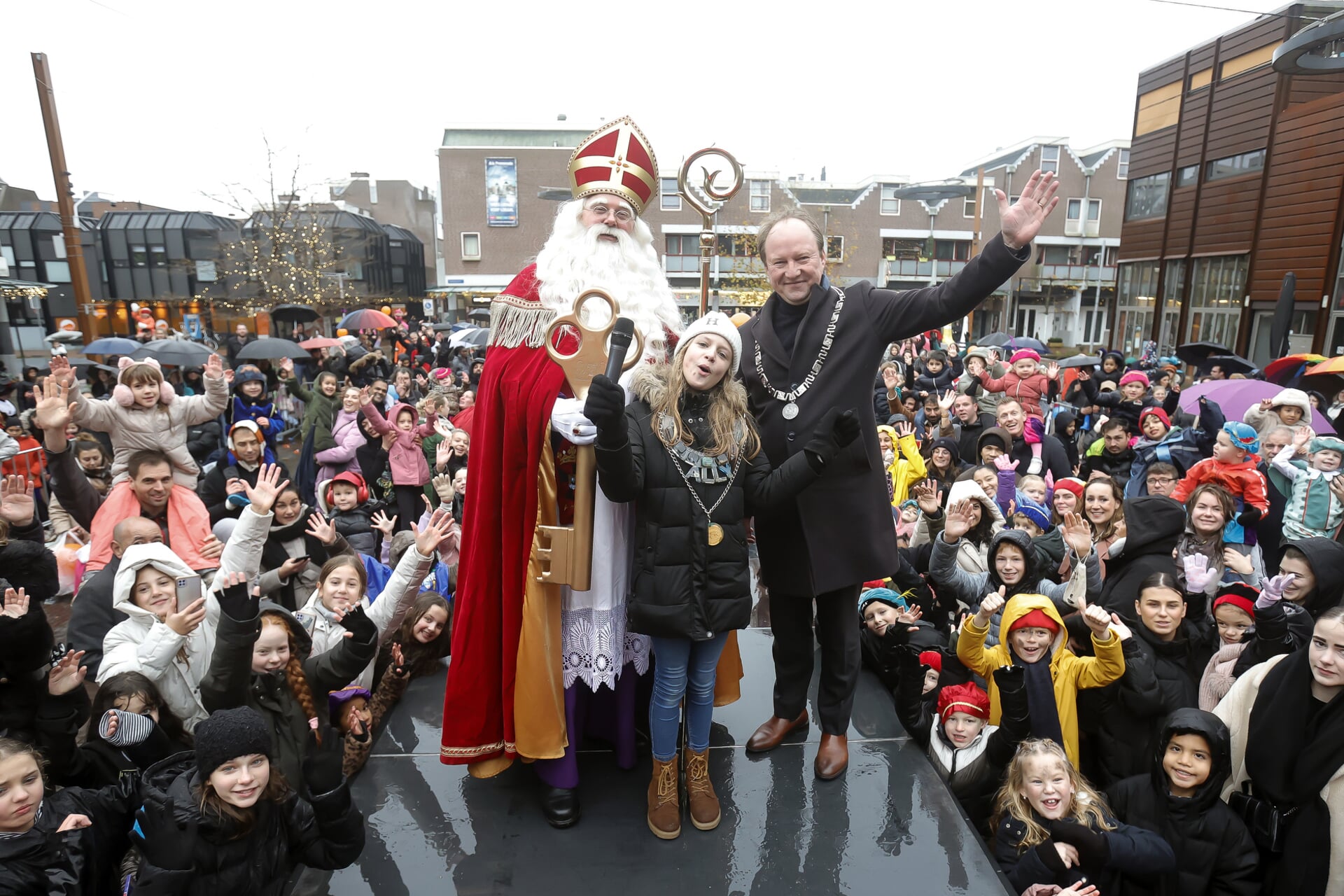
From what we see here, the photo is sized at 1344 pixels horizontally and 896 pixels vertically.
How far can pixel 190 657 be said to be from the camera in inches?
118

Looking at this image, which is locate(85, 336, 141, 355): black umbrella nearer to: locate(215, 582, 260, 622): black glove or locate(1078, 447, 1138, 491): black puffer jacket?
locate(215, 582, 260, 622): black glove

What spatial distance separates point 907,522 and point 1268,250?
686 inches

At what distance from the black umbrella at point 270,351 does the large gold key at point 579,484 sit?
32.7 ft

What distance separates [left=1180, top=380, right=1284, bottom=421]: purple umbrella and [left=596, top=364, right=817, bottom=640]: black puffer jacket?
6.30 m

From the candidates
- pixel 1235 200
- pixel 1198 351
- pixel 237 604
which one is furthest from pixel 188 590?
pixel 1235 200

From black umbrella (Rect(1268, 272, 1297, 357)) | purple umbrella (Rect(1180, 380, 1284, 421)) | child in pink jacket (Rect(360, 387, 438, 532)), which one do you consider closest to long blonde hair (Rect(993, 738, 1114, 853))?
child in pink jacket (Rect(360, 387, 438, 532))

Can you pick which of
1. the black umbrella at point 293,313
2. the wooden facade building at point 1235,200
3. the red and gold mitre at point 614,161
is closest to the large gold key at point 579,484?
the red and gold mitre at point 614,161

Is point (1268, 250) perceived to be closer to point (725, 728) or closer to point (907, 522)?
point (907, 522)

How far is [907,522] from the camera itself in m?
5.11

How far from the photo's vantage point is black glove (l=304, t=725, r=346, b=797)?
2273 mm

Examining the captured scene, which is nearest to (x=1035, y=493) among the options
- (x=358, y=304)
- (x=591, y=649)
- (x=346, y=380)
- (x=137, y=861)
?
(x=591, y=649)

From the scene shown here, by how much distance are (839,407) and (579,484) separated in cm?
94

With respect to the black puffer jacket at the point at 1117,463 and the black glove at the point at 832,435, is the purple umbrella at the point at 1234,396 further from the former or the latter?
the black glove at the point at 832,435

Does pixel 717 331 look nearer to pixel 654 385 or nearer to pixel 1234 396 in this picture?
pixel 654 385
